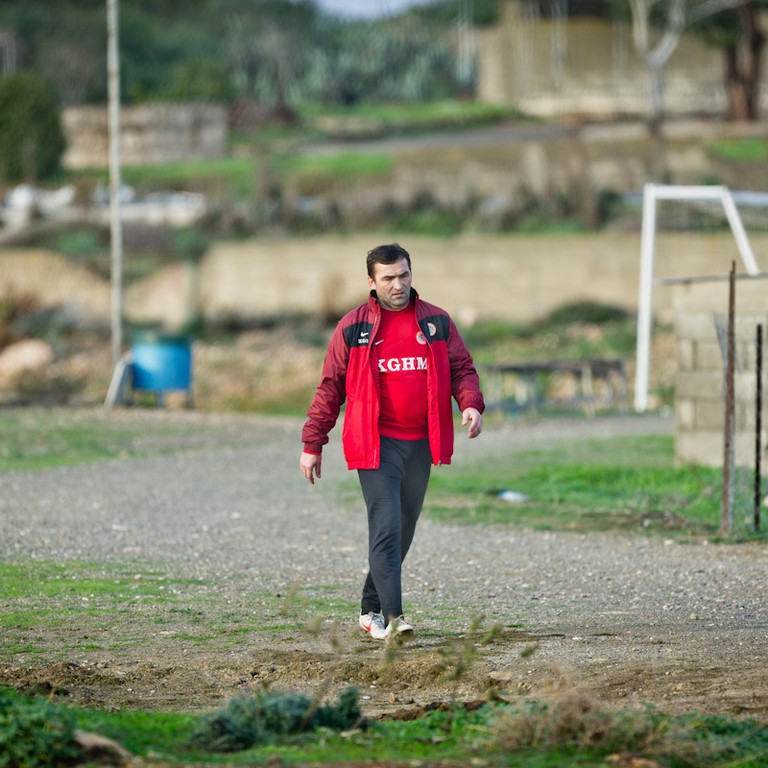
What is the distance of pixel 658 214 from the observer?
31.2m

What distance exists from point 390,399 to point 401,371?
146mm

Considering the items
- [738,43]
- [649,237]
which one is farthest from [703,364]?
[738,43]

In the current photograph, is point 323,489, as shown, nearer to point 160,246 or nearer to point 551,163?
point 160,246

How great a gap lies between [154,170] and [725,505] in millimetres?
36863

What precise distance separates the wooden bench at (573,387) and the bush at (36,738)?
1714 cm

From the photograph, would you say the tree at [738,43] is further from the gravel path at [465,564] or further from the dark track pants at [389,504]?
the dark track pants at [389,504]

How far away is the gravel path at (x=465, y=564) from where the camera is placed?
6.13m

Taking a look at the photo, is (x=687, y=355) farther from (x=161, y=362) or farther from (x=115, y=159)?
(x=115, y=159)

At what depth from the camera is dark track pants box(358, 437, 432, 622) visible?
6.63 meters

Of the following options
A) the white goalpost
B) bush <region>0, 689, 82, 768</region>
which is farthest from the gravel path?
the white goalpost

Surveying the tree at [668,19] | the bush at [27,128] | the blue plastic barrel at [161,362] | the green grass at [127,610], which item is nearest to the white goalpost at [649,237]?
the blue plastic barrel at [161,362]

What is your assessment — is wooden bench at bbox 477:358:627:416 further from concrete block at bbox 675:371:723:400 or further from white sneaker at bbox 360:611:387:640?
white sneaker at bbox 360:611:387:640

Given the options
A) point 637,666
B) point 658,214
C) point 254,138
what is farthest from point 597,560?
point 254,138

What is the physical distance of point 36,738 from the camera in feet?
13.9
